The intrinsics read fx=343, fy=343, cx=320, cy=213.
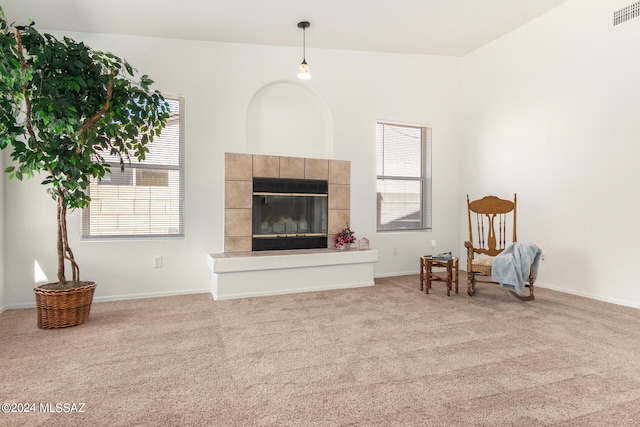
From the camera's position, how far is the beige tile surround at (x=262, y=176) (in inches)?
155

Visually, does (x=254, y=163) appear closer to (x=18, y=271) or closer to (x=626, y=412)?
(x=18, y=271)

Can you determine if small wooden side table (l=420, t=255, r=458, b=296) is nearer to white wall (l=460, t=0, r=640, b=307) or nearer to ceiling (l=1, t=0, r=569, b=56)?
white wall (l=460, t=0, r=640, b=307)

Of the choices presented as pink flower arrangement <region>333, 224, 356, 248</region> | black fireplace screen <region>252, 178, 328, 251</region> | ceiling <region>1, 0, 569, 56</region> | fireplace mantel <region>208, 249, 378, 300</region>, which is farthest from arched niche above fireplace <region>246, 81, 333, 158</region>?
fireplace mantel <region>208, 249, 378, 300</region>

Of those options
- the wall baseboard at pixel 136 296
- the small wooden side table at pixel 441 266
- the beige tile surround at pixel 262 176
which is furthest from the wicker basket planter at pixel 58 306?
the small wooden side table at pixel 441 266

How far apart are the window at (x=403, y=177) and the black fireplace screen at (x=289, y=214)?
0.91 meters

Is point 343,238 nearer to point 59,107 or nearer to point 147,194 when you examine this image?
point 147,194

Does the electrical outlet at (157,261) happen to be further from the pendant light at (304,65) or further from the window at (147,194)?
the pendant light at (304,65)

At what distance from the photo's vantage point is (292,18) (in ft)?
11.6

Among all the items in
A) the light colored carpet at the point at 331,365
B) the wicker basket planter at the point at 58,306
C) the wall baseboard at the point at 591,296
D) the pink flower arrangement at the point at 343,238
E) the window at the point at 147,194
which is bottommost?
the light colored carpet at the point at 331,365

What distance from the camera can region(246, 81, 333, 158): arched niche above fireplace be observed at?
4.20 metres

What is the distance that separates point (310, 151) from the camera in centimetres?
442

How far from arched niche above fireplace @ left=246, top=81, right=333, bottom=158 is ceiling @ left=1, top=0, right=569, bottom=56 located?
0.57 metres

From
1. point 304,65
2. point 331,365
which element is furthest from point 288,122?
point 331,365

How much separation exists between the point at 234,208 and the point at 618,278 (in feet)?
13.0
